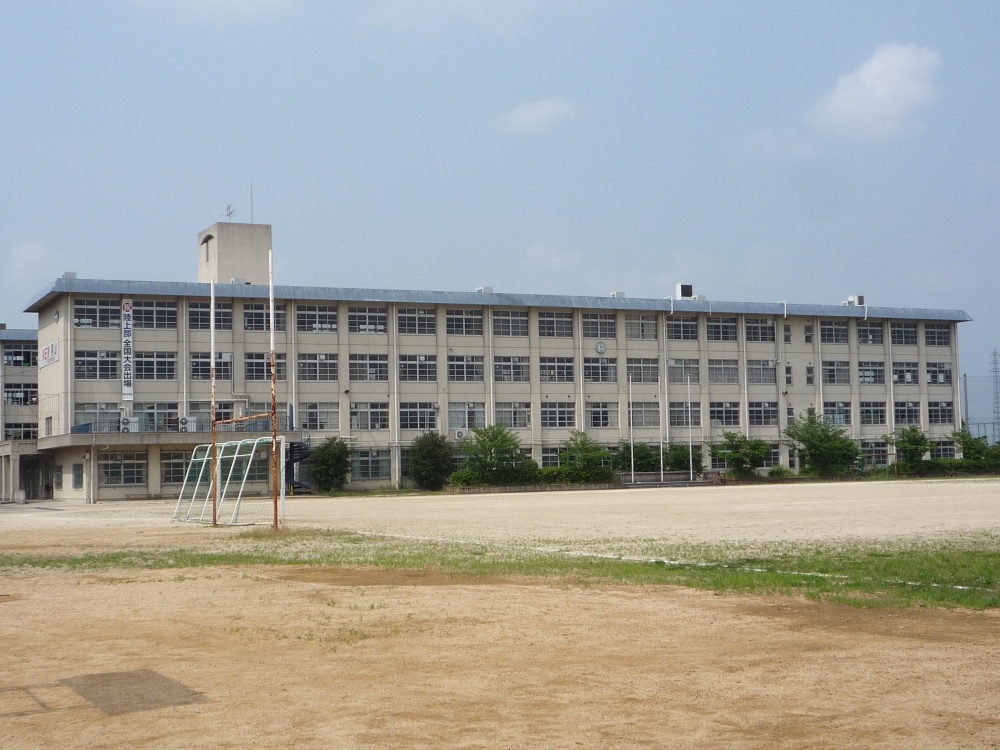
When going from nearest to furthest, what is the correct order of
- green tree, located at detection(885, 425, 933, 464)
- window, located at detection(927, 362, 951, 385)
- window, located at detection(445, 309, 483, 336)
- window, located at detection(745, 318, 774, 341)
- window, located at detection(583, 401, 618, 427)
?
window, located at detection(445, 309, 483, 336) < window, located at detection(583, 401, 618, 427) < green tree, located at detection(885, 425, 933, 464) < window, located at detection(745, 318, 774, 341) < window, located at detection(927, 362, 951, 385)

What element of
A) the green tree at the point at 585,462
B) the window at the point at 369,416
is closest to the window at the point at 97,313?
the window at the point at 369,416

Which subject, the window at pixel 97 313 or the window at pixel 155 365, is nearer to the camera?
the window at pixel 97 313

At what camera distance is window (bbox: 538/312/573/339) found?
296 ft

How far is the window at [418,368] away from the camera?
85688mm

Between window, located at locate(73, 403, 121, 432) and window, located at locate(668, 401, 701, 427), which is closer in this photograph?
window, located at locate(73, 403, 121, 432)

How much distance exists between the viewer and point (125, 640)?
1166 centimetres

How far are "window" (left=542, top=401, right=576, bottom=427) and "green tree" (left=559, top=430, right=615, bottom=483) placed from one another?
4.13 m

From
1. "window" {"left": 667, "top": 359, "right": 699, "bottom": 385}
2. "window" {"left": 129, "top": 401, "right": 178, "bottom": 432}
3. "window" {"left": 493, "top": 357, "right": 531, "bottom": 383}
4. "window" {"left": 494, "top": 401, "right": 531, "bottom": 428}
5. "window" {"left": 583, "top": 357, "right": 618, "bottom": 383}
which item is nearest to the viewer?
"window" {"left": 129, "top": 401, "right": 178, "bottom": 432}

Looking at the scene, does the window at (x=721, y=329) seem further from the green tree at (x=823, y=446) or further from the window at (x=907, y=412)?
the window at (x=907, y=412)

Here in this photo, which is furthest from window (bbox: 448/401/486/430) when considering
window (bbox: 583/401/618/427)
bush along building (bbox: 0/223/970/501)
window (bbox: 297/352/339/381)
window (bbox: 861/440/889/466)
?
window (bbox: 861/440/889/466)

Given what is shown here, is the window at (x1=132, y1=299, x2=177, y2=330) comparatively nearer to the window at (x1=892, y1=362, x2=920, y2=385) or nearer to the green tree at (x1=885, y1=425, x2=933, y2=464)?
the green tree at (x1=885, y1=425, x2=933, y2=464)

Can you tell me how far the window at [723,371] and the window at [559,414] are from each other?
1314 centimetres

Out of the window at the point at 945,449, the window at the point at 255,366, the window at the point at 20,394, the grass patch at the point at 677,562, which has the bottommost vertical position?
the grass patch at the point at 677,562

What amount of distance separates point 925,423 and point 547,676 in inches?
3912
